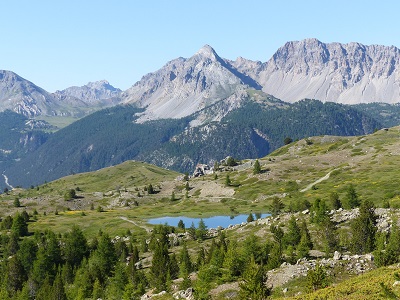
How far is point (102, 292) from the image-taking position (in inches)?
3302

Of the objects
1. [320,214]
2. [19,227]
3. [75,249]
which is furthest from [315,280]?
[19,227]

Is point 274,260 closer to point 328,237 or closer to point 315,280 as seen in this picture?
point 328,237

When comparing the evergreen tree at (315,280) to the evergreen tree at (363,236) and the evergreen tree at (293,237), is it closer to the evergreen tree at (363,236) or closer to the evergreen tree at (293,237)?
the evergreen tree at (363,236)

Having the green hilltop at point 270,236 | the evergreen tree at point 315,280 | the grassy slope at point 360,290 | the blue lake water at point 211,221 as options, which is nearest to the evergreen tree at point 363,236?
the green hilltop at point 270,236

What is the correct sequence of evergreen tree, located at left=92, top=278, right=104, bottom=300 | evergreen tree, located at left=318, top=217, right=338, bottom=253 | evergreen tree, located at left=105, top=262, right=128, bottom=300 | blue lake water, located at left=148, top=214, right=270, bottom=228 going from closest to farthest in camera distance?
evergreen tree, located at left=318, top=217, right=338, bottom=253 → evergreen tree, located at left=105, top=262, right=128, bottom=300 → evergreen tree, located at left=92, top=278, right=104, bottom=300 → blue lake water, located at left=148, top=214, right=270, bottom=228

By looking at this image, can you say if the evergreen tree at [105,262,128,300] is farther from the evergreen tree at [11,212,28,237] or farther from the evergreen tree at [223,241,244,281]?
the evergreen tree at [11,212,28,237]

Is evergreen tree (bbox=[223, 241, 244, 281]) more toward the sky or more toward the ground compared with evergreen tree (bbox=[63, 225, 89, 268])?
more toward the sky

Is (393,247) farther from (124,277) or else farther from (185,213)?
(185,213)

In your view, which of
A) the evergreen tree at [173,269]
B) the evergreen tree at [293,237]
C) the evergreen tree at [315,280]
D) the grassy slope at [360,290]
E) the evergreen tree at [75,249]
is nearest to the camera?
the grassy slope at [360,290]

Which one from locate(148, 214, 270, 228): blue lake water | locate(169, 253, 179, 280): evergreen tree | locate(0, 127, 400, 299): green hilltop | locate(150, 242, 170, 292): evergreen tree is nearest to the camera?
locate(0, 127, 400, 299): green hilltop

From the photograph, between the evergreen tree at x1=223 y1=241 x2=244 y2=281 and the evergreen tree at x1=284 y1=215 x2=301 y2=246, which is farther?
the evergreen tree at x1=284 y1=215 x2=301 y2=246

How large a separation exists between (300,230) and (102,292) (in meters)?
42.8

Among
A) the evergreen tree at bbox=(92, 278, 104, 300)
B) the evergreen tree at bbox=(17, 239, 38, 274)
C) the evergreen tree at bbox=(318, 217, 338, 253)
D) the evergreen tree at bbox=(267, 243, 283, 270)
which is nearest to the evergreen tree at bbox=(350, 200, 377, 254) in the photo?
the evergreen tree at bbox=(318, 217, 338, 253)

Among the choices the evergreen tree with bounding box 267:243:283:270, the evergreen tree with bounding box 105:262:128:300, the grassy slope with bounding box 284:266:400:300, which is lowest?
the evergreen tree with bounding box 105:262:128:300
